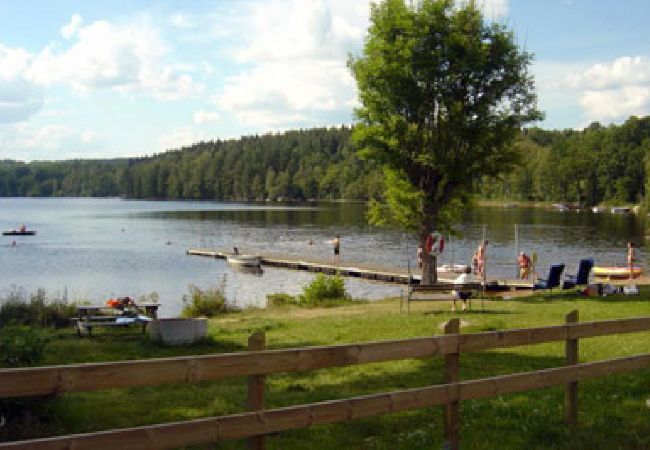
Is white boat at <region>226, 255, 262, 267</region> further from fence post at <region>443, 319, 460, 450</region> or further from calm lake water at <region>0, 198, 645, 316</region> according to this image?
fence post at <region>443, 319, 460, 450</region>

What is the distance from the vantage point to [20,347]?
27.6ft

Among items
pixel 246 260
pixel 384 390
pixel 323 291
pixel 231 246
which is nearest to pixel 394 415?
pixel 384 390

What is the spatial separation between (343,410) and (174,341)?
981 centimetres

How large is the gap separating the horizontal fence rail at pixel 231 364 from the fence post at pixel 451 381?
0.11 metres

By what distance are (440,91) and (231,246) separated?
47.8 m

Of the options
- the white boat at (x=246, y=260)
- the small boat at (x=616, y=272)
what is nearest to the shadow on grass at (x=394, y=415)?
the small boat at (x=616, y=272)

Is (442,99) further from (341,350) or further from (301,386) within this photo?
(341,350)

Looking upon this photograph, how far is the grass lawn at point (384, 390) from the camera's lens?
7410 mm

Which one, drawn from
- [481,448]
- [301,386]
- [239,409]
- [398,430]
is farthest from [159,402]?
[481,448]

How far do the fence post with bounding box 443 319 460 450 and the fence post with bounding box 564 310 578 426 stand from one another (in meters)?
1.55

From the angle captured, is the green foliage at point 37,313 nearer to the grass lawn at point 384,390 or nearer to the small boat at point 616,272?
the grass lawn at point 384,390

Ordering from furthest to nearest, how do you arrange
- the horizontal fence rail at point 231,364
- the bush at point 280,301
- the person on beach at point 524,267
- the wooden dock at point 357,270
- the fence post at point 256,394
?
the wooden dock at point 357,270
the person on beach at point 524,267
the bush at point 280,301
the fence post at point 256,394
the horizontal fence rail at point 231,364

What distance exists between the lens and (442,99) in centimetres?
2516

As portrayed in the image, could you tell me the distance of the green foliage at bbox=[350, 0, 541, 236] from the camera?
972 inches
